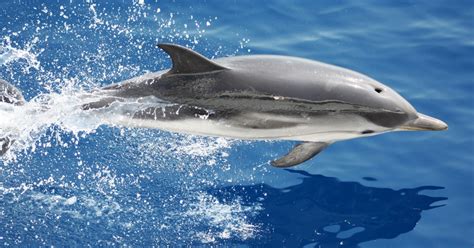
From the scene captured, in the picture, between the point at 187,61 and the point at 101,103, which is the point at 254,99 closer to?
the point at 187,61

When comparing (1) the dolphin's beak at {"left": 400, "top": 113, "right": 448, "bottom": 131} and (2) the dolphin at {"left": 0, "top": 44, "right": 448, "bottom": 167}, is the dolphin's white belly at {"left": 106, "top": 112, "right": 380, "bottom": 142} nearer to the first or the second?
(2) the dolphin at {"left": 0, "top": 44, "right": 448, "bottom": 167}

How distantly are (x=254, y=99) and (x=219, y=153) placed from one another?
1969mm

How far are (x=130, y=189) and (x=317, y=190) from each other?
2.16 meters

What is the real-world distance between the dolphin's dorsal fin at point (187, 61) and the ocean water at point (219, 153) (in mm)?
1148

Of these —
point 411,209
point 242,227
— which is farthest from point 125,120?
point 411,209

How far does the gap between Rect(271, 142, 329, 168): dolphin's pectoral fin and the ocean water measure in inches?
24.3

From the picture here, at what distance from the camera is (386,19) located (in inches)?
453

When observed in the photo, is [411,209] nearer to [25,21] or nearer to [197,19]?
[197,19]

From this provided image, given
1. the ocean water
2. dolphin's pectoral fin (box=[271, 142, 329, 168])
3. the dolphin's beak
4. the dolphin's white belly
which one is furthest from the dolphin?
the ocean water

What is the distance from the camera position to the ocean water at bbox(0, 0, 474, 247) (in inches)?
305

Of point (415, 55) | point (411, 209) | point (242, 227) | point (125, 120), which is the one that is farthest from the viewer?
point (415, 55)

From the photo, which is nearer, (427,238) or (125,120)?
(125,120)

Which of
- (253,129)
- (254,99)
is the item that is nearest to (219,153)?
(253,129)

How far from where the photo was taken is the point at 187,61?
6781mm
